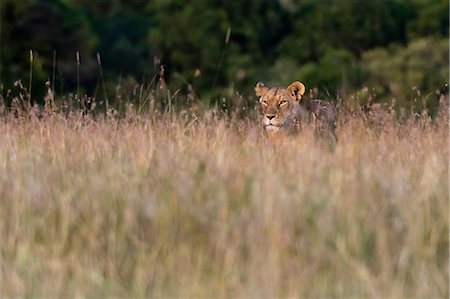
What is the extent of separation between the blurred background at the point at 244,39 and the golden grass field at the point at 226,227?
61.6 ft

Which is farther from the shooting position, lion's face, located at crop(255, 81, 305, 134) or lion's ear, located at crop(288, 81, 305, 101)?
lion's ear, located at crop(288, 81, 305, 101)

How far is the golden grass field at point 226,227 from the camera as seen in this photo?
415 cm

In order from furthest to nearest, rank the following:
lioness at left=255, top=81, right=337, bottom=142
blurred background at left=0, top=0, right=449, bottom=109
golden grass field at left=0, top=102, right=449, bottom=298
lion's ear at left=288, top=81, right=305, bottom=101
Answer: blurred background at left=0, top=0, right=449, bottom=109 < lion's ear at left=288, top=81, right=305, bottom=101 < lioness at left=255, top=81, right=337, bottom=142 < golden grass field at left=0, top=102, right=449, bottom=298

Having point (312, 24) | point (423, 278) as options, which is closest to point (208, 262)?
point (423, 278)

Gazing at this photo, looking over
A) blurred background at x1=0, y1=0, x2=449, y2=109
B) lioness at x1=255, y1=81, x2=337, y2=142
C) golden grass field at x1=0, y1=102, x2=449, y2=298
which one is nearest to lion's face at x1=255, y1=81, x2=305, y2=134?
lioness at x1=255, y1=81, x2=337, y2=142

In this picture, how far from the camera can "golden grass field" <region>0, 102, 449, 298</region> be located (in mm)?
4152

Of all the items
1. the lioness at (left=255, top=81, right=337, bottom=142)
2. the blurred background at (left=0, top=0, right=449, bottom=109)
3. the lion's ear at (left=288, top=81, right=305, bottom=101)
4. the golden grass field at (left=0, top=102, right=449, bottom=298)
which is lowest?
the golden grass field at (left=0, top=102, right=449, bottom=298)

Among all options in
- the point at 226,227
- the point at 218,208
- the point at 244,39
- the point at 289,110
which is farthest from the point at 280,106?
the point at 244,39

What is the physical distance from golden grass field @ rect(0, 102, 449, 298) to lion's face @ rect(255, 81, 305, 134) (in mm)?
2416

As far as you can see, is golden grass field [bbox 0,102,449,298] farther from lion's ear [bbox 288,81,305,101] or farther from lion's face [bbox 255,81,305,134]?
lion's ear [bbox 288,81,305,101]

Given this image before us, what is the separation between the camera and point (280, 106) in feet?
26.6

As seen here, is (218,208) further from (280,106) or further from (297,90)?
(297,90)

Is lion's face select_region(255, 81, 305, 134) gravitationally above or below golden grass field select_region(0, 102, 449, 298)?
above

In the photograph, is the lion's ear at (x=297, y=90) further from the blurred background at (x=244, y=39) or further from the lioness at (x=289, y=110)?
the blurred background at (x=244, y=39)
